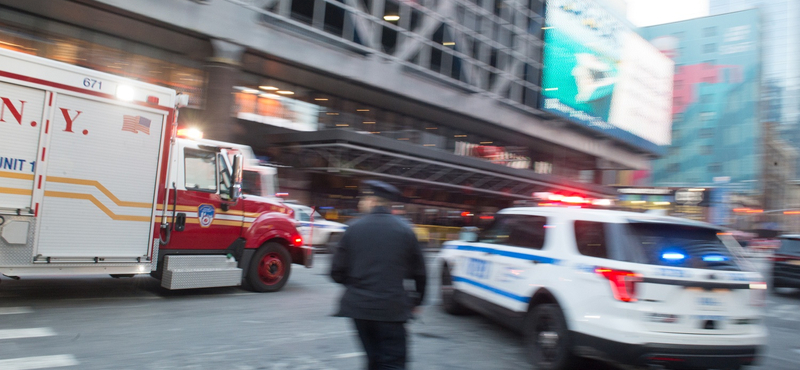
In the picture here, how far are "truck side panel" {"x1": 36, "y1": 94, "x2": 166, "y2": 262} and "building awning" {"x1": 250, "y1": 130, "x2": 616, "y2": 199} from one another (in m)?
14.9

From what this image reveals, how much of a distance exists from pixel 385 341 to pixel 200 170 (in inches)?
236

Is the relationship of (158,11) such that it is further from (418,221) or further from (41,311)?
(418,221)

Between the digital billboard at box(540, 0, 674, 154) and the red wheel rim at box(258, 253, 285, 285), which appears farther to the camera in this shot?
the digital billboard at box(540, 0, 674, 154)

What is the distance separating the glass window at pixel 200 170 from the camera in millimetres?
8281

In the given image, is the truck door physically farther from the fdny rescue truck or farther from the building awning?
the building awning

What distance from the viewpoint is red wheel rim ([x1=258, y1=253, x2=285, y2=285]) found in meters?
9.25

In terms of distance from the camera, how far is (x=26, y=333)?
569 centimetres

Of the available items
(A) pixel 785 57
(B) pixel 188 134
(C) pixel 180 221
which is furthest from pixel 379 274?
(A) pixel 785 57

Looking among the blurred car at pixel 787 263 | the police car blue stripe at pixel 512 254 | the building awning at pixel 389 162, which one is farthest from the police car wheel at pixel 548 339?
the building awning at pixel 389 162

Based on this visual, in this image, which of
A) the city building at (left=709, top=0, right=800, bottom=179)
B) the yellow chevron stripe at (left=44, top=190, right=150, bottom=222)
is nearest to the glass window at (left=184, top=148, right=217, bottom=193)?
the yellow chevron stripe at (left=44, top=190, right=150, bottom=222)

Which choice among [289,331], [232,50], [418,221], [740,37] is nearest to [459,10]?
[418,221]

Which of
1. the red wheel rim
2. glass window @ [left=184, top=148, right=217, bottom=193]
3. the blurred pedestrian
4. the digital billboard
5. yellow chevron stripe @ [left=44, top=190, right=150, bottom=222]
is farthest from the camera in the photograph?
the digital billboard

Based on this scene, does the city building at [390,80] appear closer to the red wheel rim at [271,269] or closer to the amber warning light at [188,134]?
the amber warning light at [188,134]

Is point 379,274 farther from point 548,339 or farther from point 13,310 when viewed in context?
point 13,310
